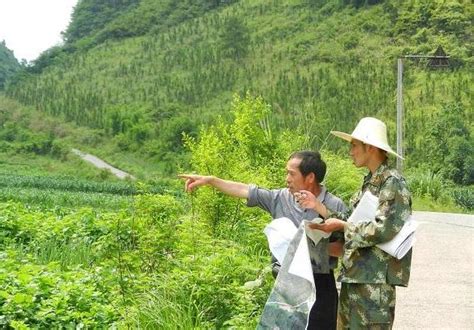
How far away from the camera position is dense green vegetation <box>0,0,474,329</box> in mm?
5469

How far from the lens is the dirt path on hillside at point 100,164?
177ft

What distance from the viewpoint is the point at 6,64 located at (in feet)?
438

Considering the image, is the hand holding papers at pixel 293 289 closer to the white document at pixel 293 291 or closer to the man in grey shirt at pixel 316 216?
the white document at pixel 293 291

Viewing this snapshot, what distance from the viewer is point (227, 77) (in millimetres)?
63406

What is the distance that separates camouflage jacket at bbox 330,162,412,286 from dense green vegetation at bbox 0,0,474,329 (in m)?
1.21

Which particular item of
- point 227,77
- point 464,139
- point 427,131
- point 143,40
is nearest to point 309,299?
point 464,139

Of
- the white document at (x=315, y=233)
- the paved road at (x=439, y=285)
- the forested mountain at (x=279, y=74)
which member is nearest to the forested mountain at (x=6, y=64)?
the forested mountain at (x=279, y=74)

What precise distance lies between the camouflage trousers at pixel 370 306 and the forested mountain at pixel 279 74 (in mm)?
31366

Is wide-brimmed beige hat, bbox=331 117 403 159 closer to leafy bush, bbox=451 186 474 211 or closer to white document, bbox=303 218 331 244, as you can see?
white document, bbox=303 218 331 244

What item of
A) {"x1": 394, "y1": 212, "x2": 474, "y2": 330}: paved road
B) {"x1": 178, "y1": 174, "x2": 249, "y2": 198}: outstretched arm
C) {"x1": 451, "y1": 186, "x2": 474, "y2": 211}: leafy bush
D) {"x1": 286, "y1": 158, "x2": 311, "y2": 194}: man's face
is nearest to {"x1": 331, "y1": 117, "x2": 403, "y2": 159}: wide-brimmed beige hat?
{"x1": 286, "y1": 158, "x2": 311, "y2": 194}: man's face

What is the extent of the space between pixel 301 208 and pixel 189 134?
115 ft

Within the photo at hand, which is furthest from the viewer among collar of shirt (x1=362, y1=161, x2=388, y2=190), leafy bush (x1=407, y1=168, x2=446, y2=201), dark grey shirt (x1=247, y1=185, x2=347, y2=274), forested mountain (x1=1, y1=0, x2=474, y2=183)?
forested mountain (x1=1, y1=0, x2=474, y2=183)

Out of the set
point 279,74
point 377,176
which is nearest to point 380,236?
point 377,176

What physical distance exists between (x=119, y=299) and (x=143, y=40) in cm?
8066
